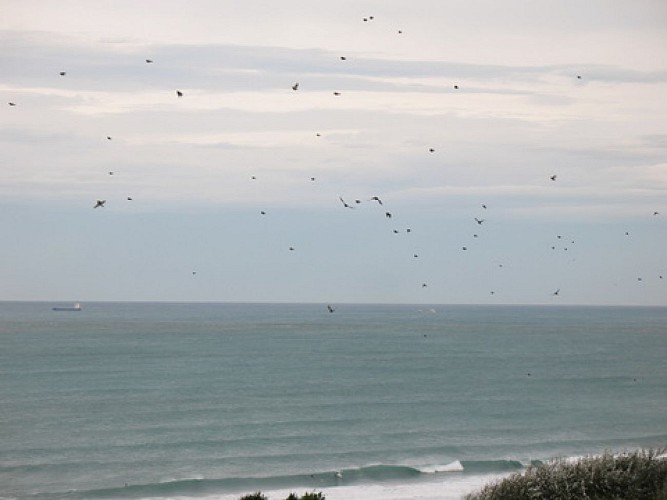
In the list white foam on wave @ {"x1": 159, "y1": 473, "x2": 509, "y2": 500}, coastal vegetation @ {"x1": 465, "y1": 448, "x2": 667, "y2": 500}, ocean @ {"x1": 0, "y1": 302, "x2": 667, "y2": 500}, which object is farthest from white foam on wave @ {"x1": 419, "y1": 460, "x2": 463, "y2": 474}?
coastal vegetation @ {"x1": 465, "y1": 448, "x2": 667, "y2": 500}

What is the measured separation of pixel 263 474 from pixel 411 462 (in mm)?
7087

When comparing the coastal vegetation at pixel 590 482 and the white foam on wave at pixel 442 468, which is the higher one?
the white foam on wave at pixel 442 468

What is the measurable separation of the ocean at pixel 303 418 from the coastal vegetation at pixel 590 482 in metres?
9.13

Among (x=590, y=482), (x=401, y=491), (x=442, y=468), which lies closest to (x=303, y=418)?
(x=442, y=468)

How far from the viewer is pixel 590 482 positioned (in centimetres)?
2445

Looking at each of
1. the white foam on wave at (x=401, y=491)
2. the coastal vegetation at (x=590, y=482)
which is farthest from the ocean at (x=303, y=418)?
the coastal vegetation at (x=590, y=482)

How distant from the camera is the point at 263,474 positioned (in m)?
39.1

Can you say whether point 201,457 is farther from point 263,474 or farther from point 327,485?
point 327,485

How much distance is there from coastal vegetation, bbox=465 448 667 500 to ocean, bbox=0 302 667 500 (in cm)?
913

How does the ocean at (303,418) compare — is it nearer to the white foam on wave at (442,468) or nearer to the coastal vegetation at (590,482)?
the white foam on wave at (442,468)

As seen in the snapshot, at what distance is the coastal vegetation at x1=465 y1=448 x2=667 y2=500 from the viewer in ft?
79.4

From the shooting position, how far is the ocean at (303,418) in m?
38.7

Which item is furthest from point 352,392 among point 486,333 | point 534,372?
point 486,333

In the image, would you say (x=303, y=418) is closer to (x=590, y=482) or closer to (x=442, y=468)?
(x=442, y=468)
